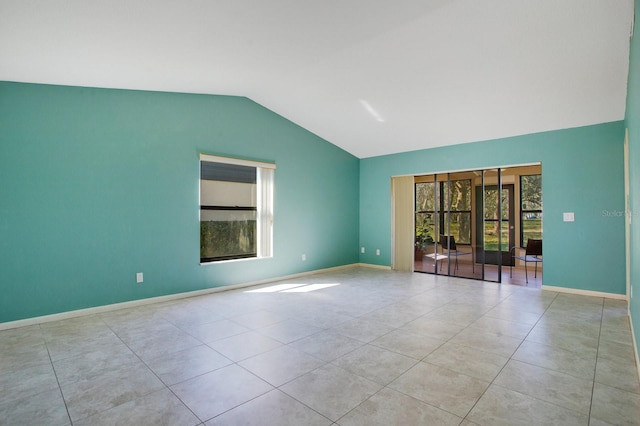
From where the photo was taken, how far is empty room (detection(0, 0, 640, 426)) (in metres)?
2.16

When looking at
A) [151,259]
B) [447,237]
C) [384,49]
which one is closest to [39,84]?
[151,259]

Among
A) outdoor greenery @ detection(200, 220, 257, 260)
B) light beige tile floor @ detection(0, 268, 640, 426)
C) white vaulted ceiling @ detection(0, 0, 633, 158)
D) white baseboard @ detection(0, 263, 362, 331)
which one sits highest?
white vaulted ceiling @ detection(0, 0, 633, 158)

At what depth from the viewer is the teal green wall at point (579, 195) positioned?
14.4 ft

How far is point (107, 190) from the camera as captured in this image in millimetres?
3811

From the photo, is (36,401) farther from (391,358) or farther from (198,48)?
(198,48)

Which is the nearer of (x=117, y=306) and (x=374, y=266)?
(x=117, y=306)

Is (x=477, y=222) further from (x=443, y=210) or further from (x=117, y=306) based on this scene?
(x=117, y=306)

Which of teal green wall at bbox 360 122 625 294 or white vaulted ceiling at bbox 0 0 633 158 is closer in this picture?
white vaulted ceiling at bbox 0 0 633 158

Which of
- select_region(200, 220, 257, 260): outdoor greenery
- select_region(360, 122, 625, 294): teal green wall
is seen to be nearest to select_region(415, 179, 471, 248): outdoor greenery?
select_region(360, 122, 625, 294): teal green wall

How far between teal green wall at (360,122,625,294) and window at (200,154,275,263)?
12.4 ft

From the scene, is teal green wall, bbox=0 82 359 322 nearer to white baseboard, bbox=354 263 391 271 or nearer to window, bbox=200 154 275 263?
window, bbox=200 154 275 263

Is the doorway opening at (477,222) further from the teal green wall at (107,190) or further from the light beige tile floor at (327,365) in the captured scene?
the teal green wall at (107,190)

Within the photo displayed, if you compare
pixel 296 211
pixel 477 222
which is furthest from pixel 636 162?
pixel 296 211

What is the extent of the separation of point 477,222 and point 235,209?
4.40 m
